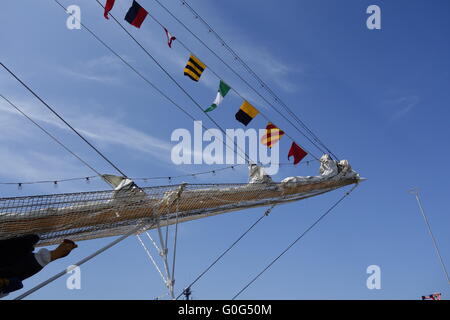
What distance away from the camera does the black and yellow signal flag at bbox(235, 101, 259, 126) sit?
13.4 meters

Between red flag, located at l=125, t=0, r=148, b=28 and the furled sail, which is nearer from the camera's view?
the furled sail

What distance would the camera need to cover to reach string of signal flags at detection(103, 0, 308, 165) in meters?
11.3

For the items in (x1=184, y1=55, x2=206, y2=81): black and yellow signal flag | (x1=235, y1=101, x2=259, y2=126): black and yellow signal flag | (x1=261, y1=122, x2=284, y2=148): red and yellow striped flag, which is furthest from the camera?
(x1=261, y1=122, x2=284, y2=148): red and yellow striped flag

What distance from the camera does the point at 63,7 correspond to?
10.3 metres

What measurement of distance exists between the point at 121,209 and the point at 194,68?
5495 millimetres

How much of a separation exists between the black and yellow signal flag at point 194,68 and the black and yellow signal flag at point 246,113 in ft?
5.44

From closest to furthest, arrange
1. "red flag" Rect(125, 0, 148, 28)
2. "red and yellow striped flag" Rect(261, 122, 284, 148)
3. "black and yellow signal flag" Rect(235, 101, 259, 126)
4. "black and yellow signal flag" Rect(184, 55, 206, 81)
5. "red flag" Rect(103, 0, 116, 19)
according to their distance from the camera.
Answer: "red flag" Rect(103, 0, 116, 19)
"red flag" Rect(125, 0, 148, 28)
"black and yellow signal flag" Rect(184, 55, 206, 81)
"black and yellow signal flag" Rect(235, 101, 259, 126)
"red and yellow striped flag" Rect(261, 122, 284, 148)

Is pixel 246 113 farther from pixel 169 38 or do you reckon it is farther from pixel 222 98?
pixel 169 38

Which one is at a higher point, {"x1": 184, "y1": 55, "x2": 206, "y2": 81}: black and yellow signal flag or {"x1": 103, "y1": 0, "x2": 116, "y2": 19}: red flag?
{"x1": 184, "y1": 55, "x2": 206, "y2": 81}: black and yellow signal flag

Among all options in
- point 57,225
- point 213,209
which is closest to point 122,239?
point 57,225

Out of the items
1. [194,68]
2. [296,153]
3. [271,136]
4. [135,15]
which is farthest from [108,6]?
[296,153]

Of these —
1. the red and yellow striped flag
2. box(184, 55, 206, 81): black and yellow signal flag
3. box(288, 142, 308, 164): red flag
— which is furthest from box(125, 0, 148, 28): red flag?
box(288, 142, 308, 164): red flag

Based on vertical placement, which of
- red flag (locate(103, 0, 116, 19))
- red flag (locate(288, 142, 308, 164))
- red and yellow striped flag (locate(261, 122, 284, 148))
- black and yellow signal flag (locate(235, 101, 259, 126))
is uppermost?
red flag (locate(103, 0, 116, 19))

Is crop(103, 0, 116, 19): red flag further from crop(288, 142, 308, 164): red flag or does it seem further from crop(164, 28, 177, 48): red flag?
crop(288, 142, 308, 164): red flag
